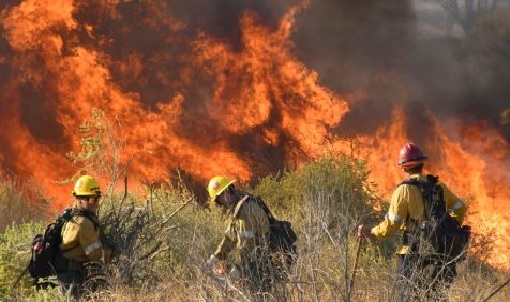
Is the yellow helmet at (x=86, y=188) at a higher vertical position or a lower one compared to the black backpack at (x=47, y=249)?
higher

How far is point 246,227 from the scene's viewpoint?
730 cm

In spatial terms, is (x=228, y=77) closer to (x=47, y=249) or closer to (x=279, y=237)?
(x=279, y=237)

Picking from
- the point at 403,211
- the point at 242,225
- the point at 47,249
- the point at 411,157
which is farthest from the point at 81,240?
the point at 411,157

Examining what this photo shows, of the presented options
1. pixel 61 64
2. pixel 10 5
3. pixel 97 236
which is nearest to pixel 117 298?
pixel 97 236

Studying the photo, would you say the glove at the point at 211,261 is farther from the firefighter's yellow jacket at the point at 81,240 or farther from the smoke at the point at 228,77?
the smoke at the point at 228,77

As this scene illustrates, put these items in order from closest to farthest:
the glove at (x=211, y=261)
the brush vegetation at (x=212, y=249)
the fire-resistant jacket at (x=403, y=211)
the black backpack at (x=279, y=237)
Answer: the brush vegetation at (x=212, y=249)
the glove at (x=211, y=261)
the fire-resistant jacket at (x=403, y=211)
the black backpack at (x=279, y=237)

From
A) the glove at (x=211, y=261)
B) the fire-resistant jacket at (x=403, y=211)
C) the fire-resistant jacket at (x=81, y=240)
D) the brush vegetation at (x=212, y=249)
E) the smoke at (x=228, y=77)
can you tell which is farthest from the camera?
the smoke at (x=228, y=77)

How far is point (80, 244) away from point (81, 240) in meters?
0.08

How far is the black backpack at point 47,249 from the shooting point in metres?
7.33

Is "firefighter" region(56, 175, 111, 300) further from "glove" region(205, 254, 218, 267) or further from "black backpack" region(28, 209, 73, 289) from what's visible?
"glove" region(205, 254, 218, 267)

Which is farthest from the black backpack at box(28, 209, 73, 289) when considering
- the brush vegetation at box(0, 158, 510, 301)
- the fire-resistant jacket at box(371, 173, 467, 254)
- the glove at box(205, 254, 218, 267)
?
the fire-resistant jacket at box(371, 173, 467, 254)

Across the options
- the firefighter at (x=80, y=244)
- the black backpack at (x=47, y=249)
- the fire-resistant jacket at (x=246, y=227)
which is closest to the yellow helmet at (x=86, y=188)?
the firefighter at (x=80, y=244)

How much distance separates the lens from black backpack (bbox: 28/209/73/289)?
24.1 ft

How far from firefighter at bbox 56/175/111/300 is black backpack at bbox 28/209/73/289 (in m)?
0.05
